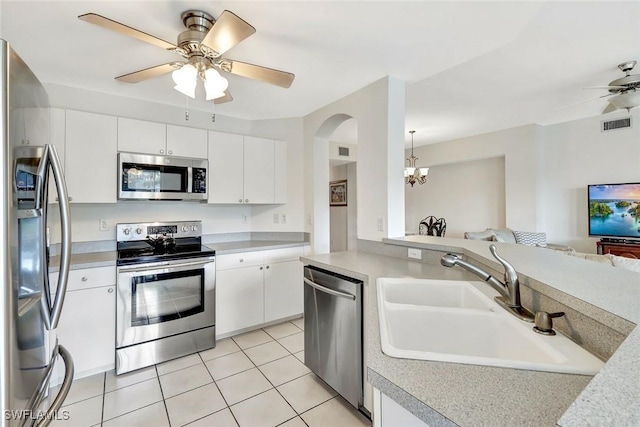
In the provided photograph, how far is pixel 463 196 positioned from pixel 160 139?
5.30 m

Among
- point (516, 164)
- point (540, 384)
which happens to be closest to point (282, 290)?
point (540, 384)

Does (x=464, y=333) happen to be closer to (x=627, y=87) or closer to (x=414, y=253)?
(x=414, y=253)

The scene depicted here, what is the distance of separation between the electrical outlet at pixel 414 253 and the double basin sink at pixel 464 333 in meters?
0.63

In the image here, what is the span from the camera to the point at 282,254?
3.13 m

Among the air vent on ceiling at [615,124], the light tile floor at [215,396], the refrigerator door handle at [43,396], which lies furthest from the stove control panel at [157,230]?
the air vent on ceiling at [615,124]

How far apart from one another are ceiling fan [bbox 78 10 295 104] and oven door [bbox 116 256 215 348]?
147 cm

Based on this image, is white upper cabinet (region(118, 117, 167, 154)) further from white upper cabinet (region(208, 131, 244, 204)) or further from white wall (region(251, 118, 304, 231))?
white wall (region(251, 118, 304, 231))

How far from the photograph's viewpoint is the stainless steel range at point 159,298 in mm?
2234

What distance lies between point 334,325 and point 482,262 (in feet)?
3.33

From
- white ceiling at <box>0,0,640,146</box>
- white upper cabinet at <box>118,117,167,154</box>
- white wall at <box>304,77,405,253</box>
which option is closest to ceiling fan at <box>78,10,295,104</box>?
white ceiling at <box>0,0,640,146</box>

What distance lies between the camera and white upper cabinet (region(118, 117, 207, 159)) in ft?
8.24

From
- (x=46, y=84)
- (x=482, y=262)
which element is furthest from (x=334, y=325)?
(x=46, y=84)

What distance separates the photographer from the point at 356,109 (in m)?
2.73

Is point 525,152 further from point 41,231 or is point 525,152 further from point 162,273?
point 41,231
